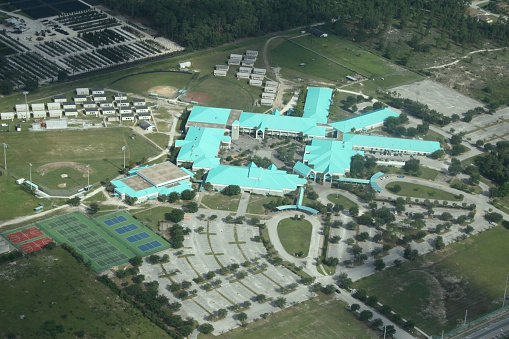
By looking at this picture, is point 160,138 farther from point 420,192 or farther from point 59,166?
point 420,192

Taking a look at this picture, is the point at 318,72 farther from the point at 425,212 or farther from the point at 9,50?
the point at 9,50

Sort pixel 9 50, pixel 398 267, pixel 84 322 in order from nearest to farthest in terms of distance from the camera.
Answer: pixel 84 322, pixel 398 267, pixel 9 50

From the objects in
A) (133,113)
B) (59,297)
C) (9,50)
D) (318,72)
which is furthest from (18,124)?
(318,72)

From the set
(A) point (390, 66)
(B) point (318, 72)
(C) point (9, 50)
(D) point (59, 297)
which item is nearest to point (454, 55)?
(A) point (390, 66)

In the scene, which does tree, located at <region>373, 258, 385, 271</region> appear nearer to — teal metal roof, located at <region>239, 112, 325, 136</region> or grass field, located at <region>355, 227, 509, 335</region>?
grass field, located at <region>355, 227, 509, 335</region>

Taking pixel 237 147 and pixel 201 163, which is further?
pixel 237 147

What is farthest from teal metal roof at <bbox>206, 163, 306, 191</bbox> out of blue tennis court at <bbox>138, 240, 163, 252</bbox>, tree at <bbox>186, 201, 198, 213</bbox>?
blue tennis court at <bbox>138, 240, 163, 252</bbox>

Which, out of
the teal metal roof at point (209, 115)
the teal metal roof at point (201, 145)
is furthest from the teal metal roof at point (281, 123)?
the teal metal roof at point (201, 145)

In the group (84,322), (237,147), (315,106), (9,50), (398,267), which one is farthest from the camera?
(9,50)
